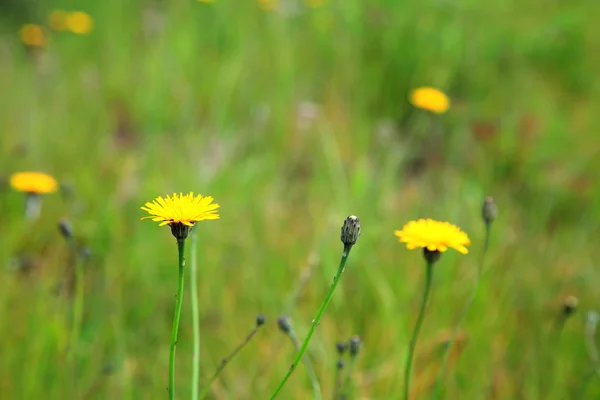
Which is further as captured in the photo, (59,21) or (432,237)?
(59,21)

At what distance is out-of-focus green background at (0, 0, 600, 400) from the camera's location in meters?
1.40

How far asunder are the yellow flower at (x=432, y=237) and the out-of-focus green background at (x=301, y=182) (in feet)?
1.04

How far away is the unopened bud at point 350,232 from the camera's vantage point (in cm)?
71

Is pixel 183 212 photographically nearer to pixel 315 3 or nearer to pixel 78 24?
pixel 78 24

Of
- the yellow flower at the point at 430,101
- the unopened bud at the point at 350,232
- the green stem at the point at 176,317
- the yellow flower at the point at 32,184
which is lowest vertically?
the green stem at the point at 176,317

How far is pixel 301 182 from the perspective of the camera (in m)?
2.23

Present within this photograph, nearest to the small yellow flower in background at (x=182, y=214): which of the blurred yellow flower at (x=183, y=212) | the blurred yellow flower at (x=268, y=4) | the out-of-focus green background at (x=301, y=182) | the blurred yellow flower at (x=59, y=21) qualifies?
the blurred yellow flower at (x=183, y=212)

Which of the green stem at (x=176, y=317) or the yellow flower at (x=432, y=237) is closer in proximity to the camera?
the green stem at (x=176, y=317)

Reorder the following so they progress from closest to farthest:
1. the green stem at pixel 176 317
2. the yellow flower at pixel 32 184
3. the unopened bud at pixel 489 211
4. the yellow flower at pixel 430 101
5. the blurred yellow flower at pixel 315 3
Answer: the green stem at pixel 176 317 → the unopened bud at pixel 489 211 → the yellow flower at pixel 32 184 → the yellow flower at pixel 430 101 → the blurred yellow flower at pixel 315 3

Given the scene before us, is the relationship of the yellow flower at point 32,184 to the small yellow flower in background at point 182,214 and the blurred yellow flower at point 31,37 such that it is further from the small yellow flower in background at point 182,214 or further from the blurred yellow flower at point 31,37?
the blurred yellow flower at point 31,37

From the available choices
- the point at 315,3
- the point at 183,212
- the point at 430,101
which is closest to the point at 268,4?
the point at 315,3

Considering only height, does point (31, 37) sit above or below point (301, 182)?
above

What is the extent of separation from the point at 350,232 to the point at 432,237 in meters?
0.28

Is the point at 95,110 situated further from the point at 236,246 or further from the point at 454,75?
the point at 454,75
